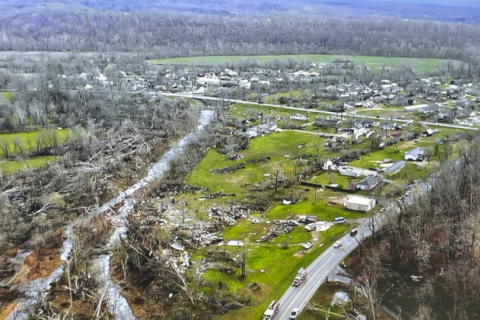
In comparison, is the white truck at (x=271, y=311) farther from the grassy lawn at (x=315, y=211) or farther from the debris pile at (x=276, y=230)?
the grassy lawn at (x=315, y=211)

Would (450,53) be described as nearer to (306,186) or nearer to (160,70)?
(160,70)

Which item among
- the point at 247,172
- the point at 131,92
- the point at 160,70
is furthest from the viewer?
the point at 160,70

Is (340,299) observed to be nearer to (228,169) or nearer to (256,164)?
(228,169)

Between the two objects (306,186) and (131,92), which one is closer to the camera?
(306,186)

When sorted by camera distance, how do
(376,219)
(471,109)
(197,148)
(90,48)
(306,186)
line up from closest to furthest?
1. (376,219)
2. (306,186)
3. (197,148)
4. (471,109)
5. (90,48)

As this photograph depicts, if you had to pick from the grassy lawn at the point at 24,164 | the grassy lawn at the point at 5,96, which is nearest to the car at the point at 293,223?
the grassy lawn at the point at 24,164

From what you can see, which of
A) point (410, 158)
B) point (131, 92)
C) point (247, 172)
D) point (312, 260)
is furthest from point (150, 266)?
point (131, 92)
